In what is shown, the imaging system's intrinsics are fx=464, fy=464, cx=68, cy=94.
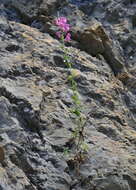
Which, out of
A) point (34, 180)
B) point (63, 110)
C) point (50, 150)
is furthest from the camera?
point (63, 110)

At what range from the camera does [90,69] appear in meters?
6.56

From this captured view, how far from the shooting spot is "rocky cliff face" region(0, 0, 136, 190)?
490 cm

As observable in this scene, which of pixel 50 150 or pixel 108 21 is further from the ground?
pixel 108 21

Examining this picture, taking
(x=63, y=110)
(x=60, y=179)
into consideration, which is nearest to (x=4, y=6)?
(x=63, y=110)

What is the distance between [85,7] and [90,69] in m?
2.08

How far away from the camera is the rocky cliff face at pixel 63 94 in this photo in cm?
490

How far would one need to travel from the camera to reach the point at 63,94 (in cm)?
598

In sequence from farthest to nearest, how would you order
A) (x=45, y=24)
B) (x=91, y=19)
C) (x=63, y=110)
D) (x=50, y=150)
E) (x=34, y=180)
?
(x=91, y=19)
(x=45, y=24)
(x=63, y=110)
(x=50, y=150)
(x=34, y=180)

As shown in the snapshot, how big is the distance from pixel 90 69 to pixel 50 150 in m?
1.79

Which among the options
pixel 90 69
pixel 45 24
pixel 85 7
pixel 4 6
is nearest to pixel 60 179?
pixel 90 69

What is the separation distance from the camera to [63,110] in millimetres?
5727

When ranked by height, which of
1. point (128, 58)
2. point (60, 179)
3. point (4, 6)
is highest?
point (4, 6)

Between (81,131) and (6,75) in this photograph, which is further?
(6,75)

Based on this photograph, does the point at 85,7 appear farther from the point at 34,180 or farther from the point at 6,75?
the point at 34,180
